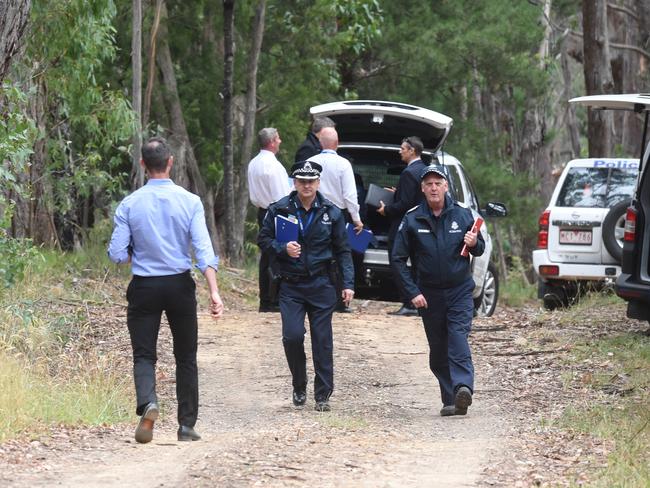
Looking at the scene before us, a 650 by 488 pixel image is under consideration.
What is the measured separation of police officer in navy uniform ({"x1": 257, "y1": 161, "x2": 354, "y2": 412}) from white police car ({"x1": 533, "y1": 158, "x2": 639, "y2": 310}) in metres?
5.76

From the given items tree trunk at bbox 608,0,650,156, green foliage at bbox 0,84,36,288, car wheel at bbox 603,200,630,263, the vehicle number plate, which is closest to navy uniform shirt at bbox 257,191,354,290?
green foliage at bbox 0,84,36,288

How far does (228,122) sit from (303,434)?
497 inches

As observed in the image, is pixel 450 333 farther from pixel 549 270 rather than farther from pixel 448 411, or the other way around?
pixel 549 270

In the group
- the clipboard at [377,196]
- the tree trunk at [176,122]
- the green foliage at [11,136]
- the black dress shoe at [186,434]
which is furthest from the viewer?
the tree trunk at [176,122]

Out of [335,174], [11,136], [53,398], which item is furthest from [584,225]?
[53,398]

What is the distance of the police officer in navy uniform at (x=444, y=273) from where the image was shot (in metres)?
9.70

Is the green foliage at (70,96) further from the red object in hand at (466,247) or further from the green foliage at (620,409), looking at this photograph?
the green foliage at (620,409)

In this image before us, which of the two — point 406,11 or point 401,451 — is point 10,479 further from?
point 406,11

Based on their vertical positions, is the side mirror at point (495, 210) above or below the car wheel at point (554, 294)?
above

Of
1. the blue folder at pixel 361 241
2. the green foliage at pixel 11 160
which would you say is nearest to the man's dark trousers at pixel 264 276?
the blue folder at pixel 361 241

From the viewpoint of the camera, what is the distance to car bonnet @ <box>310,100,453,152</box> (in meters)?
14.2

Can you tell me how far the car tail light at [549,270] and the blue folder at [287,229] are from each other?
6.42m

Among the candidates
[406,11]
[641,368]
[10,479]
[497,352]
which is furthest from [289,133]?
[10,479]

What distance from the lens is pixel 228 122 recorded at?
68.1 ft
